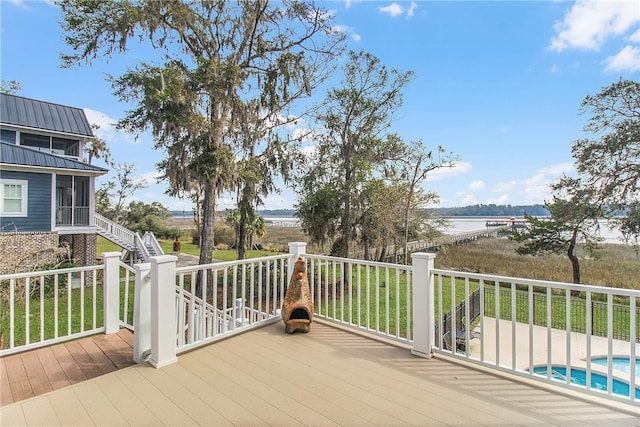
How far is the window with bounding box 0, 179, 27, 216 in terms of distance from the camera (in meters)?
9.66

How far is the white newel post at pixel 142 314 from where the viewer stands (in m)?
2.86

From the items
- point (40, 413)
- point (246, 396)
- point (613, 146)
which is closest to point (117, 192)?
point (40, 413)

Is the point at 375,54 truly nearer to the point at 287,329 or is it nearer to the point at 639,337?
the point at 287,329

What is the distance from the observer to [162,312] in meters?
2.74

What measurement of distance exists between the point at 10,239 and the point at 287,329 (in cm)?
1035

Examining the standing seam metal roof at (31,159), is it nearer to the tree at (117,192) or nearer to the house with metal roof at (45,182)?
the house with metal roof at (45,182)

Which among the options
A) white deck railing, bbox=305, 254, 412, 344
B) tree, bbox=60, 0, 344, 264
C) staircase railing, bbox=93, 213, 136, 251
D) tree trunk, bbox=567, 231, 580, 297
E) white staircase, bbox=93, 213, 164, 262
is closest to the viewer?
white deck railing, bbox=305, 254, 412, 344

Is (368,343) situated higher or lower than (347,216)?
lower

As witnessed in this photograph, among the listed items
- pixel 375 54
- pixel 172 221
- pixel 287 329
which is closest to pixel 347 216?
pixel 375 54

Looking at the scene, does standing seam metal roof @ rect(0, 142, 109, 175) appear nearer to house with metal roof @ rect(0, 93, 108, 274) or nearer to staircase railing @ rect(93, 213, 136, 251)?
house with metal roof @ rect(0, 93, 108, 274)

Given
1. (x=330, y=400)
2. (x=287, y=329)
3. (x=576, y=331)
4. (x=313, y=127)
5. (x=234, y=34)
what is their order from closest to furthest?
1. (x=330, y=400)
2. (x=287, y=329)
3. (x=576, y=331)
4. (x=234, y=34)
5. (x=313, y=127)

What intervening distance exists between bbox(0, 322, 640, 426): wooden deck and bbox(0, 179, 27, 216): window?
→ 416 inches

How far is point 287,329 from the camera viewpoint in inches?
142

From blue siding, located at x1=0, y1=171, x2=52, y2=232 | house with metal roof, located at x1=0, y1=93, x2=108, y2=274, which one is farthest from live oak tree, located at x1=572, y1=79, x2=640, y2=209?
blue siding, located at x1=0, y1=171, x2=52, y2=232
